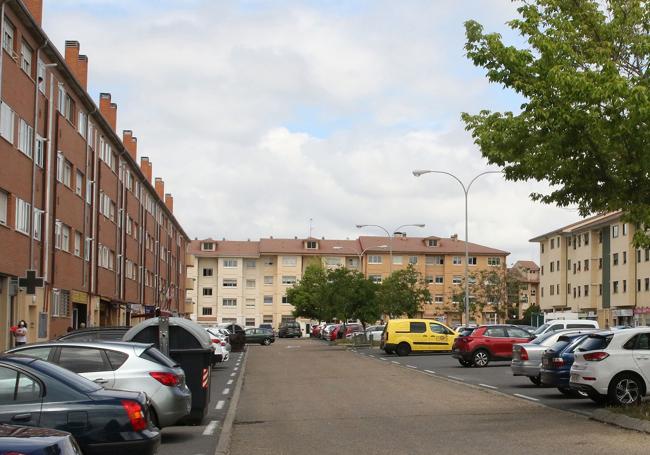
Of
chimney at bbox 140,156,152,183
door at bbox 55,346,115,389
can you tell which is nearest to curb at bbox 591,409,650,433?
door at bbox 55,346,115,389

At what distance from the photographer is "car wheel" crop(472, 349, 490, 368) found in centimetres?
3183

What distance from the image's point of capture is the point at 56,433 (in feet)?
18.6

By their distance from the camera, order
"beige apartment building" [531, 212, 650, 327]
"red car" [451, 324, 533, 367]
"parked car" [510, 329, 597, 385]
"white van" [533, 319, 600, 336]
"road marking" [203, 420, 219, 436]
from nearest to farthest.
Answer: "road marking" [203, 420, 219, 436] < "parked car" [510, 329, 597, 385] < "red car" [451, 324, 533, 367] < "white van" [533, 319, 600, 336] < "beige apartment building" [531, 212, 650, 327]

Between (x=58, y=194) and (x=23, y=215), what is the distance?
5.31 m

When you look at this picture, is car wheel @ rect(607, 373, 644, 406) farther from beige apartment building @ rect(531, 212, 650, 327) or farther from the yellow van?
beige apartment building @ rect(531, 212, 650, 327)

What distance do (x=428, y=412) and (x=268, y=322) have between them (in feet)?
345

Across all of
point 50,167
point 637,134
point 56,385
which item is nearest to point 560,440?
point 637,134

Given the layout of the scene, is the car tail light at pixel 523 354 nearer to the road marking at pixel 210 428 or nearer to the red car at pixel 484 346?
the red car at pixel 484 346

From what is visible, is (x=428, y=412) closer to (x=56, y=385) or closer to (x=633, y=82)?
(x=633, y=82)

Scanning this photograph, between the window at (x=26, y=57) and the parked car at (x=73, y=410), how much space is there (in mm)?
23922

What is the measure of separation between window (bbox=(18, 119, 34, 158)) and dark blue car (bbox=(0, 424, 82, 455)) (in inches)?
1023

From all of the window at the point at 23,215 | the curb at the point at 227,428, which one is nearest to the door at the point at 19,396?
the curb at the point at 227,428

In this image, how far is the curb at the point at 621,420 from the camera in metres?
13.1

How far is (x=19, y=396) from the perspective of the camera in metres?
8.48
